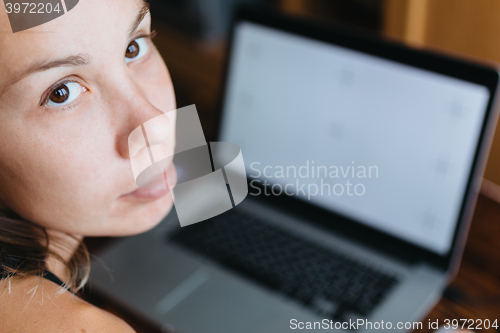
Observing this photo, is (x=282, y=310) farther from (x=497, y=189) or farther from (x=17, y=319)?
(x=497, y=189)

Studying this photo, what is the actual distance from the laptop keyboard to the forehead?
0.43m

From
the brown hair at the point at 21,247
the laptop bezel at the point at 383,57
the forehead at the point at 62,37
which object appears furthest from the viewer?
the laptop bezel at the point at 383,57

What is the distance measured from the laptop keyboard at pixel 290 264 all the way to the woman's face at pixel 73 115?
34cm

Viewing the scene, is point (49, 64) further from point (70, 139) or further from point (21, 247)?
point (21, 247)

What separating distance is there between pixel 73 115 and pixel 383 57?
0.44 metres

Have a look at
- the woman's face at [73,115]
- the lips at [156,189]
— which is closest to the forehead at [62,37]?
the woman's face at [73,115]

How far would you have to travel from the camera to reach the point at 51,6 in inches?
9.7

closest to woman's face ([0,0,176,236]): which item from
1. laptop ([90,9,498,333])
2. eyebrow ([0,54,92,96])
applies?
eyebrow ([0,54,92,96])

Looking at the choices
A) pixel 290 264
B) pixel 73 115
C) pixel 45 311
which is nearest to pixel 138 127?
pixel 73 115

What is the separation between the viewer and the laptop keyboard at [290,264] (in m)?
0.58

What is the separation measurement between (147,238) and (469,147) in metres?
0.48

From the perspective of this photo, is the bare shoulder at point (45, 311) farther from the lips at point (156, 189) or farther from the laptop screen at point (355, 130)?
the laptop screen at point (355, 130)

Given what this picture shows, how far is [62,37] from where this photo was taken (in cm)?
25

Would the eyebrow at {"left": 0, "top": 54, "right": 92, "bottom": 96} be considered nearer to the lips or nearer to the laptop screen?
the lips
